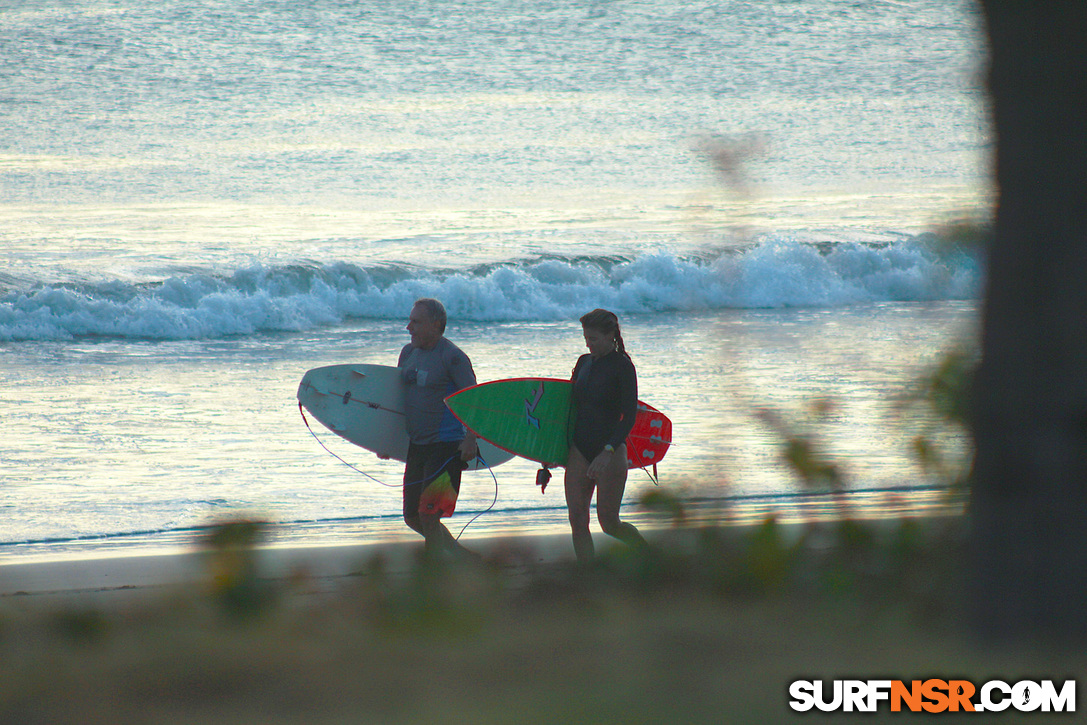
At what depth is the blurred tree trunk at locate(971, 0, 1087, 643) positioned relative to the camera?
268cm

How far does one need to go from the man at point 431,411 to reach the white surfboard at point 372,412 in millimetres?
833

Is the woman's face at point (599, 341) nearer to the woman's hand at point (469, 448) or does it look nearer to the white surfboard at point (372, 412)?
the woman's hand at point (469, 448)

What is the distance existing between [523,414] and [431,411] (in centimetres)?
52

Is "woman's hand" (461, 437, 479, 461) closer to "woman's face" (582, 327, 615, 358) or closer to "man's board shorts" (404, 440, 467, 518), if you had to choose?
"man's board shorts" (404, 440, 467, 518)

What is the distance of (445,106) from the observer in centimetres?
4038

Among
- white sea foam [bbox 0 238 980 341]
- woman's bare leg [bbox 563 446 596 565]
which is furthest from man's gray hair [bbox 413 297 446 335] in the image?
white sea foam [bbox 0 238 980 341]

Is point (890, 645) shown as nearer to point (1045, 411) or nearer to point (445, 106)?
point (1045, 411)

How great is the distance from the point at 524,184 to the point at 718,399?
80.7 ft

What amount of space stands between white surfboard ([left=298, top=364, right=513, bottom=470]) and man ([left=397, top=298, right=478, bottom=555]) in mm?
833

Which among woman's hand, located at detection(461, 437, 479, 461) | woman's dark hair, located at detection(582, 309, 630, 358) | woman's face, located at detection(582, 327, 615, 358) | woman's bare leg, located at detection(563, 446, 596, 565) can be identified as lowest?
woman's bare leg, located at detection(563, 446, 596, 565)

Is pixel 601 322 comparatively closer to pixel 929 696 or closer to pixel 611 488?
pixel 611 488

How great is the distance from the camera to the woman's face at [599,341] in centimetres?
546

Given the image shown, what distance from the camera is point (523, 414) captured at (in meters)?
6.16

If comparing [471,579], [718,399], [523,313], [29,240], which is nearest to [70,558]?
[471,579]
